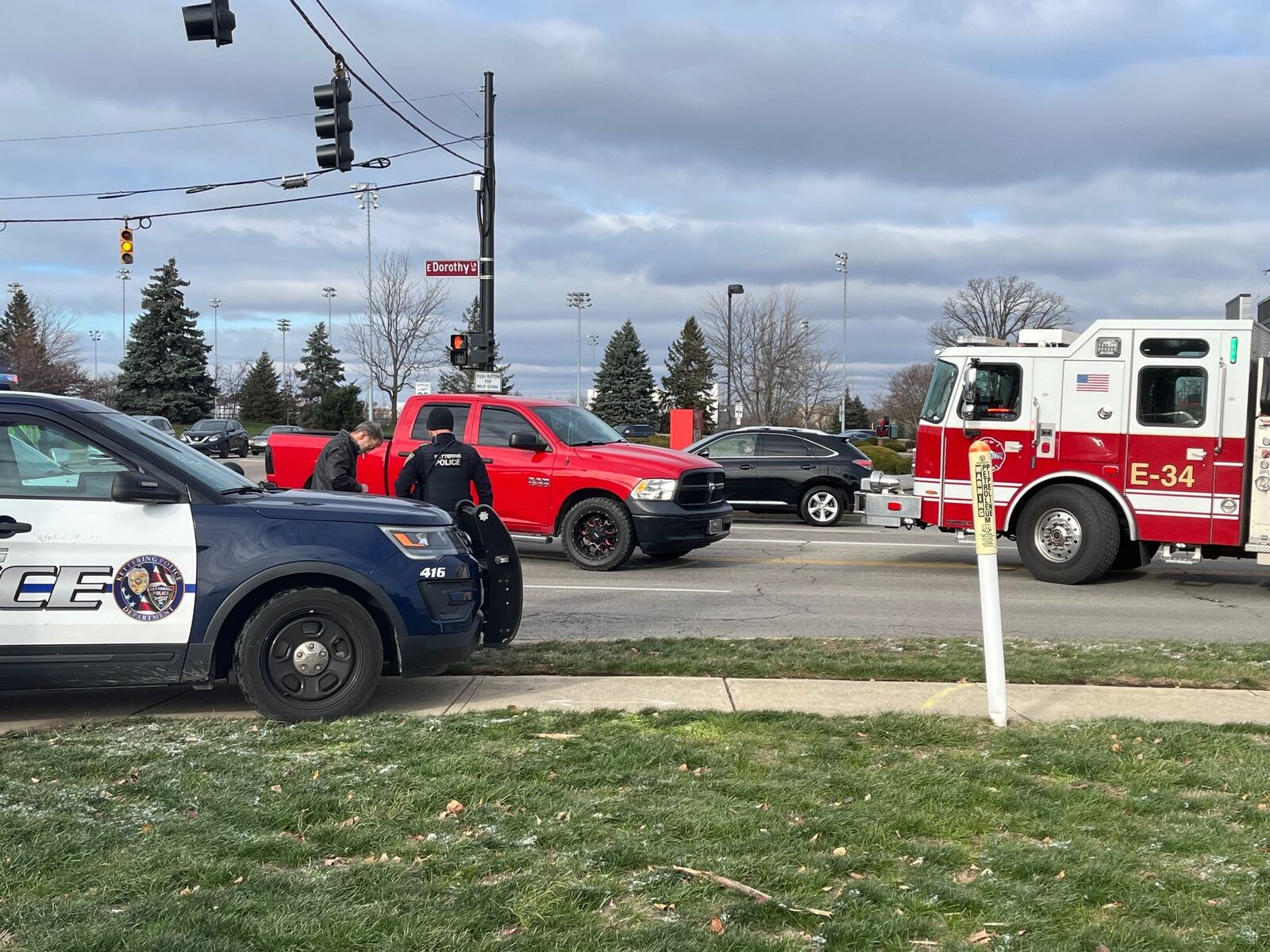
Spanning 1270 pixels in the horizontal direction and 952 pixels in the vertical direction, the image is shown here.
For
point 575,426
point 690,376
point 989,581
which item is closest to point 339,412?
point 690,376

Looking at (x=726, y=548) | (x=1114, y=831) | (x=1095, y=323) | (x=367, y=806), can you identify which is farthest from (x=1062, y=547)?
(x=367, y=806)

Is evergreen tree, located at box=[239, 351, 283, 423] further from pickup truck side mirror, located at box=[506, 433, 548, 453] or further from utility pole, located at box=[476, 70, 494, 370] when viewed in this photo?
pickup truck side mirror, located at box=[506, 433, 548, 453]

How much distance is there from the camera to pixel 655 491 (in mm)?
13758

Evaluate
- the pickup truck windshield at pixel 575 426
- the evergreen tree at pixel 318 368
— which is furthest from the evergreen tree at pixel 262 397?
the pickup truck windshield at pixel 575 426

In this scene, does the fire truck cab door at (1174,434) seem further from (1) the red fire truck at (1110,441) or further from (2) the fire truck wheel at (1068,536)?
(2) the fire truck wheel at (1068,536)

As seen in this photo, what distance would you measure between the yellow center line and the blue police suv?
9.07 meters

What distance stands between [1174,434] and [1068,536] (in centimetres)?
150

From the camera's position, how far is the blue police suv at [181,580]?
241 inches

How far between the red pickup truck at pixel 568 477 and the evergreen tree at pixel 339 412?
46.6 m

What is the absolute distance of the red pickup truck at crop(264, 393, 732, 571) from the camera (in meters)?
13.8

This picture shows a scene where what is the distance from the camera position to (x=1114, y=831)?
4605 millimetres

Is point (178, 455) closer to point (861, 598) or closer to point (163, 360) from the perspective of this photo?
point (861, 598)

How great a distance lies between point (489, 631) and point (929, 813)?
339cm

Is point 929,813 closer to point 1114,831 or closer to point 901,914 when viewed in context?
point 1114,831
